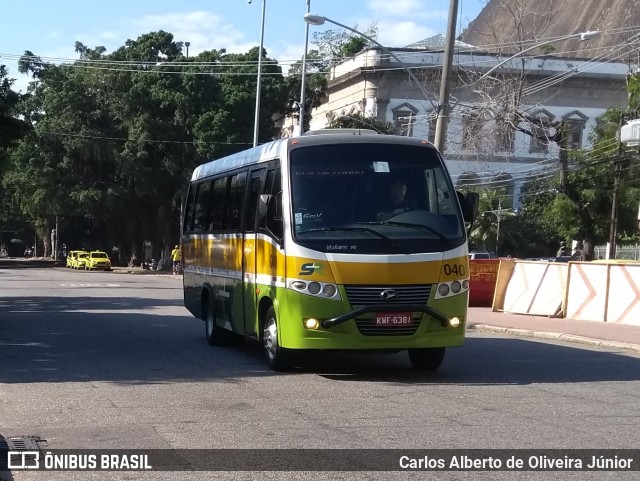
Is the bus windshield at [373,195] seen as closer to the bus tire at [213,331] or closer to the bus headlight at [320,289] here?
the bus headlight at [320,289]

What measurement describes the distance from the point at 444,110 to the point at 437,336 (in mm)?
12012

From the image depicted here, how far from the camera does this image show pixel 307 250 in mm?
12367

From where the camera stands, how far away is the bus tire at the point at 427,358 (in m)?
13.6

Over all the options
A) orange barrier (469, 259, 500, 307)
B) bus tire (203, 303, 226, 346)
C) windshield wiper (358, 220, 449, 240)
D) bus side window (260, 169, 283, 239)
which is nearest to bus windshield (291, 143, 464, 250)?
windshield wiper (358, 220, 449, 240)

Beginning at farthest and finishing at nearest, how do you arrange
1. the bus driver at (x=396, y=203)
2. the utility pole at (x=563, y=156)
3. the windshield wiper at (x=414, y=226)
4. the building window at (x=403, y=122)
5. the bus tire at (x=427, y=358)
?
1. the building window at (x=403, y=122)
2. the utility pole at (x=563, y=156)
3. the bus tire at (x=427, y=358)
4. the bus driver at (x=396, y=203)
5. the windshield wiper at (x=414, y=226)

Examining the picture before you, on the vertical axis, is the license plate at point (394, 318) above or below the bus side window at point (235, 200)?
below

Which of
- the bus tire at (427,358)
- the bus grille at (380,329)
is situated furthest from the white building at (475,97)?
the bus grille at (380,329)

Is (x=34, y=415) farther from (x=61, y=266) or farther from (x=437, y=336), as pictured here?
(x=61, y=266)

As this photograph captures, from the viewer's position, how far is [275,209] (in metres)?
13.1

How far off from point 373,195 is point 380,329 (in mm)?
1735

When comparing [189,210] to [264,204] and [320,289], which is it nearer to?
[264,204]

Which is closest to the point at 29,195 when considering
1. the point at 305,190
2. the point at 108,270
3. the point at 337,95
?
the point at 108,270

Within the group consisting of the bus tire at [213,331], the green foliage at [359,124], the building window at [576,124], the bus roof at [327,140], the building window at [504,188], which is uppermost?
the building window at [576,124]

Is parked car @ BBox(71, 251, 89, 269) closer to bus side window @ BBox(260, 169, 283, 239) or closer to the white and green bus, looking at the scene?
the white and green bus
